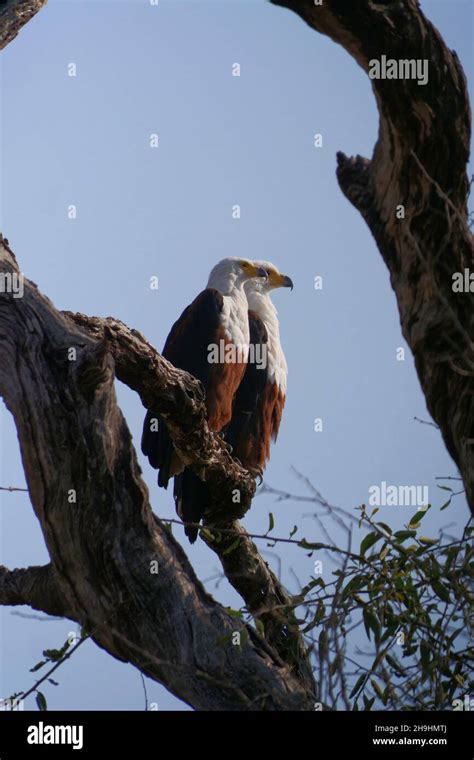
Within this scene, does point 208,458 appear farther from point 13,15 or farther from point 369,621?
point 13,15

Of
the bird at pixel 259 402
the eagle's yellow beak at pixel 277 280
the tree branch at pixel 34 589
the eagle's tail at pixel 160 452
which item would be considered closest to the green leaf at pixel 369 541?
the tree branch at pixel 34 589

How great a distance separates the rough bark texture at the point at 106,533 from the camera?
8.91 ft

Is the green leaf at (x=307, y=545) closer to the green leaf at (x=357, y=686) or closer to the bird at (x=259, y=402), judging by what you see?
the green leaf at (x=357, y=686)

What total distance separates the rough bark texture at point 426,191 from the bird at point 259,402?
3.42 metres

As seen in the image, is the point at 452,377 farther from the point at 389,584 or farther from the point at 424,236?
the point at 389,584

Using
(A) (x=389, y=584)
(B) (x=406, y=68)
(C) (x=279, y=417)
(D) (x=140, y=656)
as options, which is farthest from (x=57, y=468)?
(C) (x=279, y=417)

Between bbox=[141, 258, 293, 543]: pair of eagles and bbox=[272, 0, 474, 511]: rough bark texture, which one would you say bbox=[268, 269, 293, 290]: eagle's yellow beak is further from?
bbox=[272, 0, 474, 511]: rough bark texture

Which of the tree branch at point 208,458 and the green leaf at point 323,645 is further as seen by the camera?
the tree branch at point 208,458

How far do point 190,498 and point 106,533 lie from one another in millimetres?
2391

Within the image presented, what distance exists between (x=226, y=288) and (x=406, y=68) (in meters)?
4.06

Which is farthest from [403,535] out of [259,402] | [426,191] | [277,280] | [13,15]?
[277,280]

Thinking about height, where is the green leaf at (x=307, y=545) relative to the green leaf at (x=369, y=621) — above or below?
above

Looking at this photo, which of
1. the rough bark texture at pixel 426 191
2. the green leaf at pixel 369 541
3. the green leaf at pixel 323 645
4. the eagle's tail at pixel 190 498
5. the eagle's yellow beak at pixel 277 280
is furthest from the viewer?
the eagle's yellow beak at pixel 277 280

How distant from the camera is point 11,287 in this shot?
2.91m
